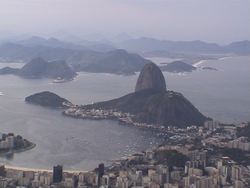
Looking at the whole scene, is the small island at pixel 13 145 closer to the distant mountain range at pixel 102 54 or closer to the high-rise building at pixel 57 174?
the high-rise building at pixel 57 174

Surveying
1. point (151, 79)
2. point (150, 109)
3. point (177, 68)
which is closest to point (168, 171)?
point (150, 109)

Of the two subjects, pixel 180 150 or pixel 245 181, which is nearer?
pixel 245 181

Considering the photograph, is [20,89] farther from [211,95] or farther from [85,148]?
[85,148]

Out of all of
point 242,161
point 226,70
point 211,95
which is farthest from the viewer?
point 226,70

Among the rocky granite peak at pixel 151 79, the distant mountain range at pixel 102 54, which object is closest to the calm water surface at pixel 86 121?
the rocky granite peak at pixel 151 79

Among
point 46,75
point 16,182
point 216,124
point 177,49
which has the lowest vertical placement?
point 16,182

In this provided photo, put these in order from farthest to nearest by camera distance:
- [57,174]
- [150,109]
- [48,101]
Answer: [48,101] → [150,109] → [57,174]

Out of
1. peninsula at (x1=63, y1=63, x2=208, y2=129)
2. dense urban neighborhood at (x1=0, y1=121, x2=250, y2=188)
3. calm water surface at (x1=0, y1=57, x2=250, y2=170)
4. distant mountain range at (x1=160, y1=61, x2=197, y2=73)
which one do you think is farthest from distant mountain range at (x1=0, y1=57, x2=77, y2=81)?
dense urban neighborhood at (x1=0, y1=121, x2=250, y2=188)

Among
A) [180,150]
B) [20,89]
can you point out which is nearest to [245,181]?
[180,150]

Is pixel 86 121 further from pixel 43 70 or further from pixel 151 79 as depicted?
pixel 43 70
